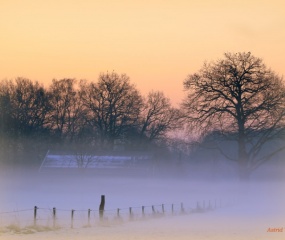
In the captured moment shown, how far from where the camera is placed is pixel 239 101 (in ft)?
152

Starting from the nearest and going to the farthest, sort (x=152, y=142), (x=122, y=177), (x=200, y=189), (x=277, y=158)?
(x=200, y=189) < (x=122, y=177) < (x=277, y=158) < (x=152, y=142)

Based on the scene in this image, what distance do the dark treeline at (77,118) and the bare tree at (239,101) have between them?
2575 centimetres

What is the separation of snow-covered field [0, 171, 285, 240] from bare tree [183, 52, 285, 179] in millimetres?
4456

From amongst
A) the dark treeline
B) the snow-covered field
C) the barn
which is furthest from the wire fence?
the dark treeline

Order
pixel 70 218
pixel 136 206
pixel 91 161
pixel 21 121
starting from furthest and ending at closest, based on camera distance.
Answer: pixel 21 121 < pixel 91 161 < pixel 136 206 < pixel 70 218

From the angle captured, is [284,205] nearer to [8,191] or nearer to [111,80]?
[8,191]

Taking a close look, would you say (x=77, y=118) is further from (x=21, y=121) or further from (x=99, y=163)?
(x=99, y=163)

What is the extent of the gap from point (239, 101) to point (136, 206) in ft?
39.3

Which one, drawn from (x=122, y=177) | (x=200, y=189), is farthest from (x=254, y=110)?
(x=122, y=177)

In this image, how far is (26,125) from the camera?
75.6 metres

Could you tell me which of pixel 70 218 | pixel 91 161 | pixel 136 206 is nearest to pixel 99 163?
pixel 91 161

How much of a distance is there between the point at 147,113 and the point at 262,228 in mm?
55946

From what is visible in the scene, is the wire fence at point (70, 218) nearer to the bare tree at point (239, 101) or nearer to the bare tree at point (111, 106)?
the bare tree at point (239, 101)

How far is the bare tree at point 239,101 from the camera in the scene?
4584cm
